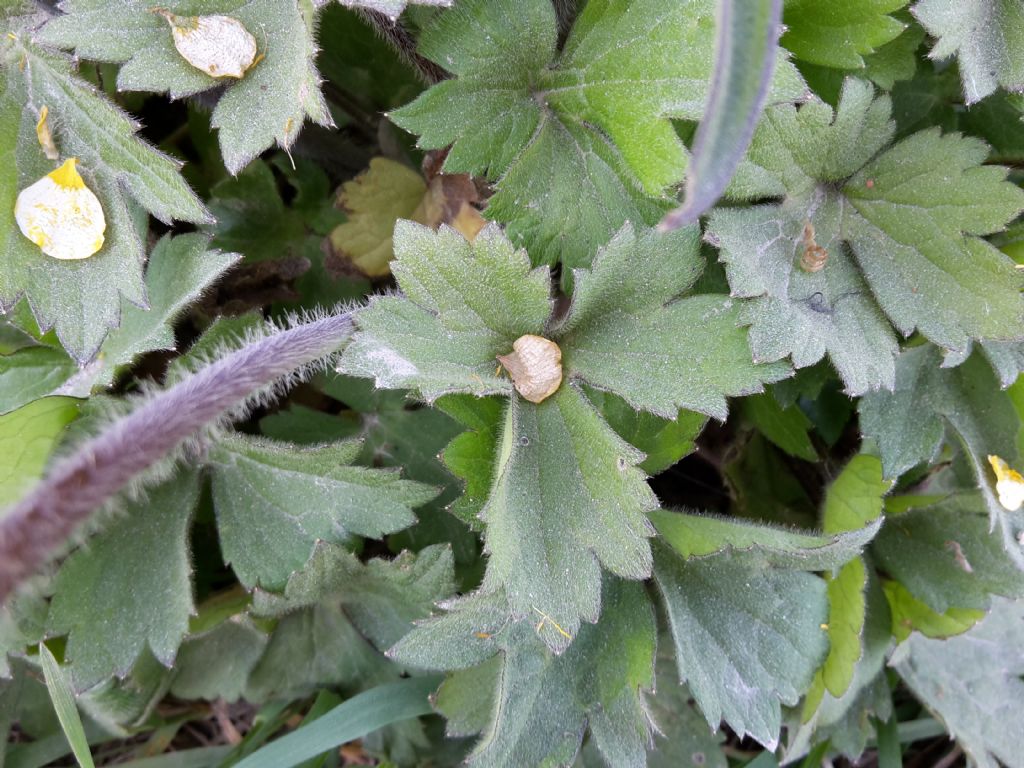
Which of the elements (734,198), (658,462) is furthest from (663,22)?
(658,462)

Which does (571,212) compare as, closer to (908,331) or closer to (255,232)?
(908,331)

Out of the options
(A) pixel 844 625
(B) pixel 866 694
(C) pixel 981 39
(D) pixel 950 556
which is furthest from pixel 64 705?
(C) pixel 981 39

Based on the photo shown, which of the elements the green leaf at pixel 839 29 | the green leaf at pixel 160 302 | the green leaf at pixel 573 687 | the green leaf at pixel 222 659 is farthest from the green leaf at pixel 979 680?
the green leaf at pixel 160 302

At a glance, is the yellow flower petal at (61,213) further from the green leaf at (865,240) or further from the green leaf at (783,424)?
the green leaf at (783,424)

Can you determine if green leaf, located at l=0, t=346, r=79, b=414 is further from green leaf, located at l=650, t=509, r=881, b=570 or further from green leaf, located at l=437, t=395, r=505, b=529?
green leaf, located at l=650, t=509, r=881, b=570

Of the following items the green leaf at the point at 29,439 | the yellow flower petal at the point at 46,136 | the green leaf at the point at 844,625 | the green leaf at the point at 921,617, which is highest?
the yellow flower petal at the point at 46,136

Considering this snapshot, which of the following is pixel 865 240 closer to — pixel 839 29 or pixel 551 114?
pixel 839 29
